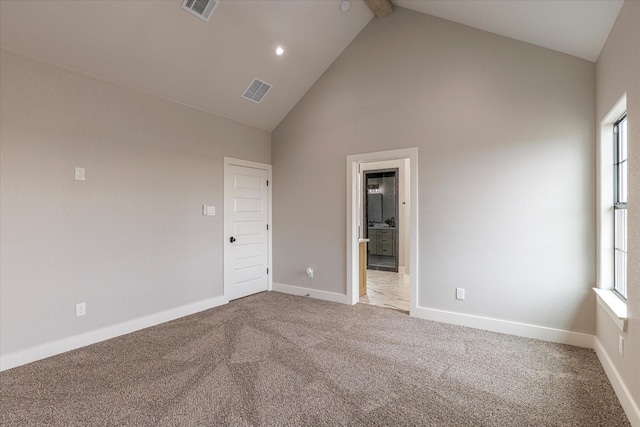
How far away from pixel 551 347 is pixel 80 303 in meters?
4.56

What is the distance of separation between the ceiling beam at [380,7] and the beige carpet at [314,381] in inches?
151

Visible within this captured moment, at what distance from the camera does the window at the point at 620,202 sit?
2494 millimetres

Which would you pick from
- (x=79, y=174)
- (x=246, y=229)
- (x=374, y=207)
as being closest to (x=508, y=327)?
(x=246, y=229)

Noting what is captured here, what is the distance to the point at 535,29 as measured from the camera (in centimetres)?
278

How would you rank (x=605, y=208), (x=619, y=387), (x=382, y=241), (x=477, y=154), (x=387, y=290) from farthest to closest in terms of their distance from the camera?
(x=382, y=241), (x=387, y=290), (x=477, y=154), (x=605, y=208), (x=619, y=387)

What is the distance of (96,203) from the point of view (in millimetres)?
3074

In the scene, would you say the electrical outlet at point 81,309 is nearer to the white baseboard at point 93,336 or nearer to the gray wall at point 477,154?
the white baseboard at point 93,336

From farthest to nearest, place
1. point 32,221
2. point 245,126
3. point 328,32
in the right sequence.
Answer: point 245,126 < point 328,32 < point 32,221

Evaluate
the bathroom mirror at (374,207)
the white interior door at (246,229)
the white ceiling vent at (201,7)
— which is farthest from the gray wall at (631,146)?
the bathroom mirror at (374,207)

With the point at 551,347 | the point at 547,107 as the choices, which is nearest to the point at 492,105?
the point at 547,107

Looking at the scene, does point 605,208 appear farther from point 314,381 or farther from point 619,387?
point 314,381

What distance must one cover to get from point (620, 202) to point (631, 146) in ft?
2.86

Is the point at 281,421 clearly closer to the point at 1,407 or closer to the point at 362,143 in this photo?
the point at 1,407

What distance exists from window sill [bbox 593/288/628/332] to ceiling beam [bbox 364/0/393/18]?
3.78 meters
